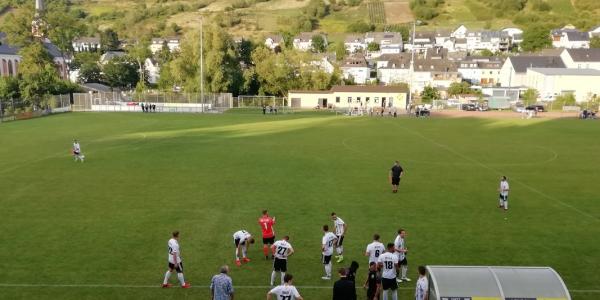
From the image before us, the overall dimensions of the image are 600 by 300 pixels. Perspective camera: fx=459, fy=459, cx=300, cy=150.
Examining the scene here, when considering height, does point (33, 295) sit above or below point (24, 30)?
below

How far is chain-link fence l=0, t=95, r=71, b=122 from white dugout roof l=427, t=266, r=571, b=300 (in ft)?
191

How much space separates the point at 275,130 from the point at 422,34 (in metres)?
168

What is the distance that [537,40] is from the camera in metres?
160

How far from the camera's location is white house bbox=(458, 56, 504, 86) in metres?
128

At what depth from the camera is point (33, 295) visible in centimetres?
1189

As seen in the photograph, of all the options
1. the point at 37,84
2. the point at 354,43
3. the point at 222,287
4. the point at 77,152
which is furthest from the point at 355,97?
the point at 354,43

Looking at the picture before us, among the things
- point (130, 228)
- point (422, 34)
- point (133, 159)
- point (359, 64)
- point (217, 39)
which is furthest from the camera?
point (422, 34)

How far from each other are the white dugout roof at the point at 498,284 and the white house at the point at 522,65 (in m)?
111

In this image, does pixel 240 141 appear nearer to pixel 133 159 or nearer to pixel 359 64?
pixel 133 159

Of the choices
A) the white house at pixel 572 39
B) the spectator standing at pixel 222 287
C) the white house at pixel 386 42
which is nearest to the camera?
the spectator standing at pixel 222 287

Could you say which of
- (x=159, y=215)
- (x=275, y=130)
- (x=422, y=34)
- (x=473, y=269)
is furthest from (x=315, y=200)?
(x=422, y=34)

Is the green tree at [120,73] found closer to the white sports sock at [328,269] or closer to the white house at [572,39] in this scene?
the white sports sock at [328,269]

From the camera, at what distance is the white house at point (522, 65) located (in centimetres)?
10972

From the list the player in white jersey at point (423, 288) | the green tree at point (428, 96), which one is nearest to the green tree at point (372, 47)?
the green tree at point (428, 96)
